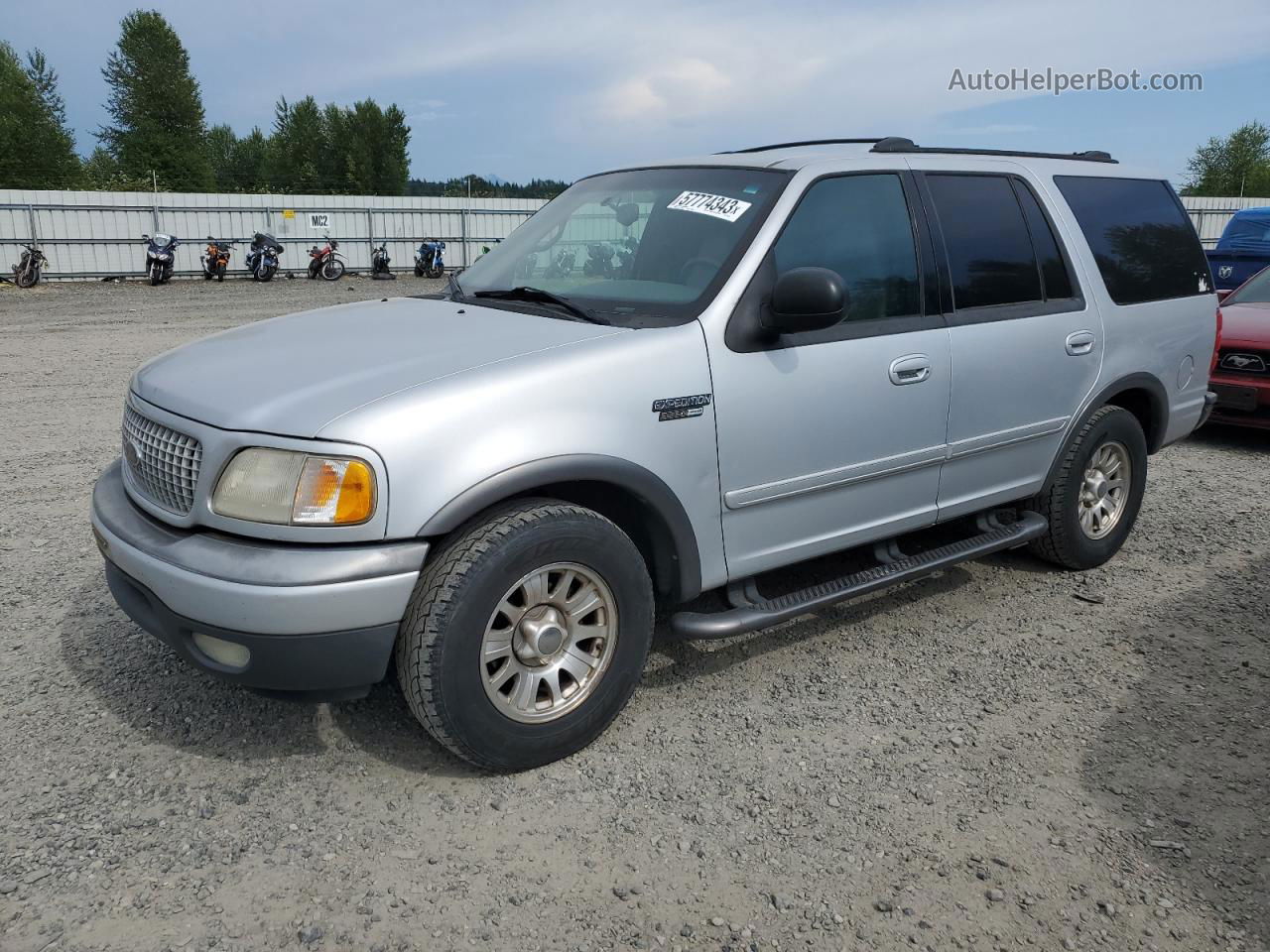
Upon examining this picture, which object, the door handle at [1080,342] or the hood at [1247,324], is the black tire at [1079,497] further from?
the hood at [1247,324]

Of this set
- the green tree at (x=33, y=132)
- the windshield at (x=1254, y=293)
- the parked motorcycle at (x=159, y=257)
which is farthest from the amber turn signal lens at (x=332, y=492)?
the green tree at (x=33, y=132)

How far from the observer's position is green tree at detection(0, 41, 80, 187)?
5531cm

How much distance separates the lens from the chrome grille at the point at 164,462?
2967 mm

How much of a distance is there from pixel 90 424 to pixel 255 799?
5921mm

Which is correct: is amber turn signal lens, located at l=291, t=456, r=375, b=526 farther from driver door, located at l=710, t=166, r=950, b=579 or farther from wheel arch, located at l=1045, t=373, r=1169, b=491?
wheel arch, located at l=1045, t=373, r=1169, b=491

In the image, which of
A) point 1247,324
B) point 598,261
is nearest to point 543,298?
point 598,261

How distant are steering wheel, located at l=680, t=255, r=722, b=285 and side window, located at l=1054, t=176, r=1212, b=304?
220cm

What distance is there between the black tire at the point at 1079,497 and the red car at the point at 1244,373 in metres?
3.36

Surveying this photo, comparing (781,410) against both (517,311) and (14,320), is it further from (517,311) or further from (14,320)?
(14,320)

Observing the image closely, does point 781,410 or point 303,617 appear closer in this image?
point 303,617

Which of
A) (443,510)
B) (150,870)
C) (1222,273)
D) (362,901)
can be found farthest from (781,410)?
(1222,273)

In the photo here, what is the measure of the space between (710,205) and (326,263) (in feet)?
79.7

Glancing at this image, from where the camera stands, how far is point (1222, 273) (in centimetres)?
1215

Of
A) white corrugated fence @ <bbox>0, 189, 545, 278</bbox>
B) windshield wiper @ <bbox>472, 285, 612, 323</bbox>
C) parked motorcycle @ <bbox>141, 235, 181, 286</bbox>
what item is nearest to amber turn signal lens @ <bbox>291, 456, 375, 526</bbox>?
windshield wiper @ <bbox>472, 285, 612, 323</bbox>
